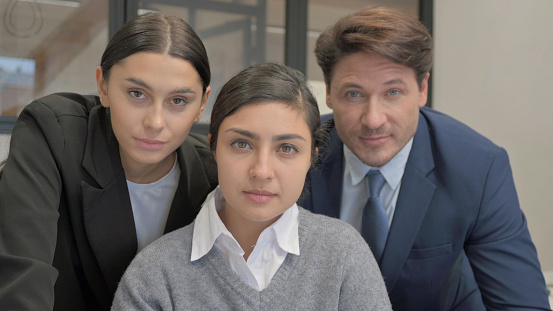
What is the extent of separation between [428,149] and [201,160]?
651mm

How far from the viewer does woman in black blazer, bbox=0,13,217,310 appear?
58.7 inches

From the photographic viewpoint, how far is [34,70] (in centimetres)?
362

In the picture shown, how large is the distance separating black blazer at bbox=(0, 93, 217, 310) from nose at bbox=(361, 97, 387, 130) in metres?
0.48

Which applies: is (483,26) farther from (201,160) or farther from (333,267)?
(333,267)

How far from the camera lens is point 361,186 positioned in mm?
1833

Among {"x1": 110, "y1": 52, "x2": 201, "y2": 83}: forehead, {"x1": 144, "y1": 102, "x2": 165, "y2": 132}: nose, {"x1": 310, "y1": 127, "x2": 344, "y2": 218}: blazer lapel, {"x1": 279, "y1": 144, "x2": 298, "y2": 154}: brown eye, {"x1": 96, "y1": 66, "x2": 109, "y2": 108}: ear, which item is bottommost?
{"x1": 310, "y1": 127, "x2": 344, "y2": 218}: blazer lapel

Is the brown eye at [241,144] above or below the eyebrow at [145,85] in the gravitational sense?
below

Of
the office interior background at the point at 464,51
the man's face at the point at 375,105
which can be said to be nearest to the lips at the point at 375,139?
the man's face at the point at 375,105

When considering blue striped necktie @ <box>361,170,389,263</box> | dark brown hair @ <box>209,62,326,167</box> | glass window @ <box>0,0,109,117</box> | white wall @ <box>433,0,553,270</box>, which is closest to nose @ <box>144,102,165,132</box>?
dark brown hair @ <box>209,62,326,167</box>

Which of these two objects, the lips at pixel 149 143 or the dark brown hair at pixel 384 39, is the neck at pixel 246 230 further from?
the dark brown hair at pixel 384 39

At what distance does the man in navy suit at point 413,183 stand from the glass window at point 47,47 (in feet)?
7.58

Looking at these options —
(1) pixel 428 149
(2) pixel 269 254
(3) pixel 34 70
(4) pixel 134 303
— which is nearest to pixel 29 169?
(4) pixel 134 303

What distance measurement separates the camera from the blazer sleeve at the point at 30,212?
4.01ft

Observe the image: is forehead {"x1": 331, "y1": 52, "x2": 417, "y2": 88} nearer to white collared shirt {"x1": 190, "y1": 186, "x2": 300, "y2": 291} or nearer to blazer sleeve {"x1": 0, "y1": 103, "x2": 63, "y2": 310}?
white collared shirt {"x1": 190, "y1": 186, "x2": 300, "y2": 291}
